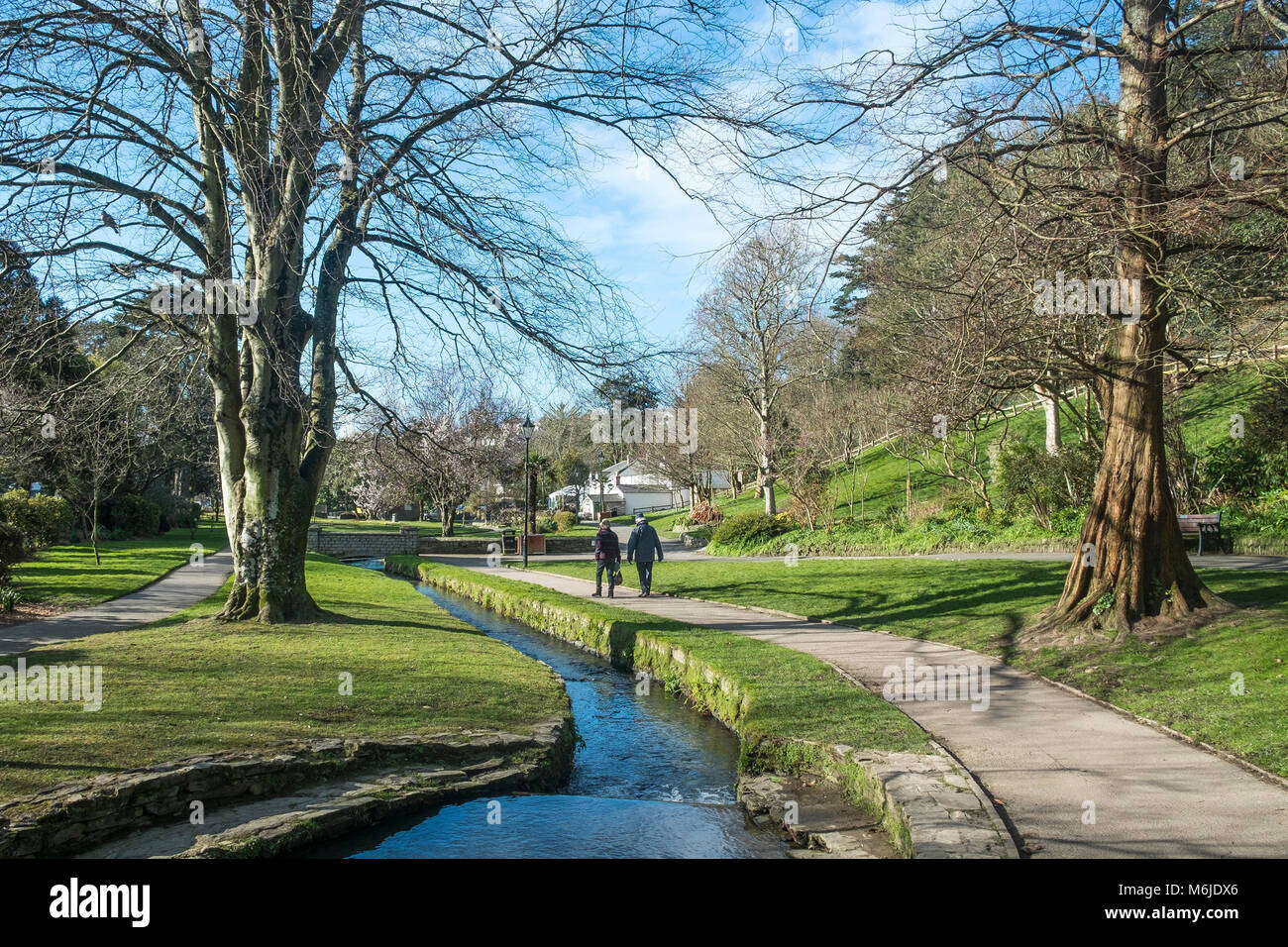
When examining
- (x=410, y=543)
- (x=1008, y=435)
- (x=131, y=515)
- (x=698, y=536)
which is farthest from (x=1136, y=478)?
(x=131, y=515)

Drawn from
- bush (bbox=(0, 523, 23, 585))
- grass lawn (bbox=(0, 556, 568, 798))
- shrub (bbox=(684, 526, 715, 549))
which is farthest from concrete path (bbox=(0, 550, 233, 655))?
shrub (bbox=(684, 526, 715, 549))

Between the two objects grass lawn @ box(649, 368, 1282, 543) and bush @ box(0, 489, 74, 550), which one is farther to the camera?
bush @ box(0, 489, 74, 550)

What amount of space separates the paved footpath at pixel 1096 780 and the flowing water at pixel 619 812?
5.54 ft

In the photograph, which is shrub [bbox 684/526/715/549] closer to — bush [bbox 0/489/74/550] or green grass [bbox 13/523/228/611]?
green grass [bbox 13/523/228/611]

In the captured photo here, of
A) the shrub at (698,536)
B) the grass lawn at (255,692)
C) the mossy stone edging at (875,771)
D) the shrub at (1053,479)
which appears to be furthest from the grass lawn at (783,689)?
the shrub at (698,536)

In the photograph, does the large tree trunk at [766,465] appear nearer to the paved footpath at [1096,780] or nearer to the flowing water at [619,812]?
the flowing water at [619,812]

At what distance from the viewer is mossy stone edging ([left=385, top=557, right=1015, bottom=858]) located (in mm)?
4754

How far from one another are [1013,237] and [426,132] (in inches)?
243

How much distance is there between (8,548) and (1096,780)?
1701 centimetres

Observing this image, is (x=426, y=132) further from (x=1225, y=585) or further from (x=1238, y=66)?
(x=1225, y=585)

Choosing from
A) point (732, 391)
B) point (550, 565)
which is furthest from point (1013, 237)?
point (732, 391)

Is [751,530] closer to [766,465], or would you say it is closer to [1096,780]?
[766,465]

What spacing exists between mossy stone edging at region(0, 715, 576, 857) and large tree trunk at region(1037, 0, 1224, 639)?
628cm
